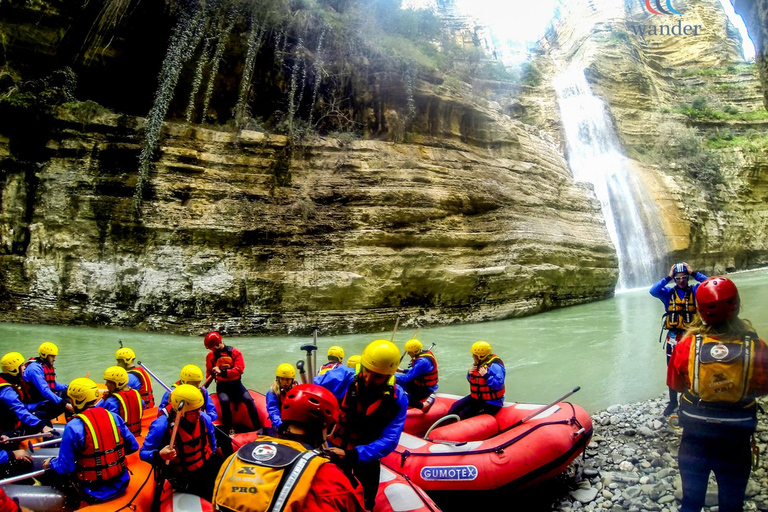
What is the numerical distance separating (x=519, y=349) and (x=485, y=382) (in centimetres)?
511

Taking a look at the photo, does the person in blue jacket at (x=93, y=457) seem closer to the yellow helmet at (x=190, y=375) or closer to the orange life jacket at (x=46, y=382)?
the yellow helmet at (x=190, y=375)

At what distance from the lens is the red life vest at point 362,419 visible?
289cm

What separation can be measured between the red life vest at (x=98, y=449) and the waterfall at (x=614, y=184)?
18574mm

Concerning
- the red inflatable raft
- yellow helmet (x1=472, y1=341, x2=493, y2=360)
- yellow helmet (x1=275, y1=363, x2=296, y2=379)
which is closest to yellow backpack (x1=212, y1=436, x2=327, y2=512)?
the red inflatable raft

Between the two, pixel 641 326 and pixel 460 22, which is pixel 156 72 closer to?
pixel 641 326

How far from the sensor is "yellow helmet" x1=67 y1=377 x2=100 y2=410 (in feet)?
12.1

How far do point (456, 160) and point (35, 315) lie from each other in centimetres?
1229

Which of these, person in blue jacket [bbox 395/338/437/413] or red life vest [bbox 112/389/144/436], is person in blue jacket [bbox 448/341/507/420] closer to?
person in blue jacket [bbox 395/338/437/413]

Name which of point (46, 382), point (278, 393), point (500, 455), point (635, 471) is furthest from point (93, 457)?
point (635, 471)

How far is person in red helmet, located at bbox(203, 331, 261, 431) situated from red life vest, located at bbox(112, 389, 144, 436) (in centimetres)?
131

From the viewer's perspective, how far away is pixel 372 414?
2887mm

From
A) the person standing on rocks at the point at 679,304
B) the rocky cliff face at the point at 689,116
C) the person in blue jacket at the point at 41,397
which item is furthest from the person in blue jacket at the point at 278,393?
the rocky cliff face at the point at 689,116

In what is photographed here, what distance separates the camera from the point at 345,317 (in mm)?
11945

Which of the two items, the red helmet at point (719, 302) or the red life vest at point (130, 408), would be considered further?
the red life vest at point (130, 408)
